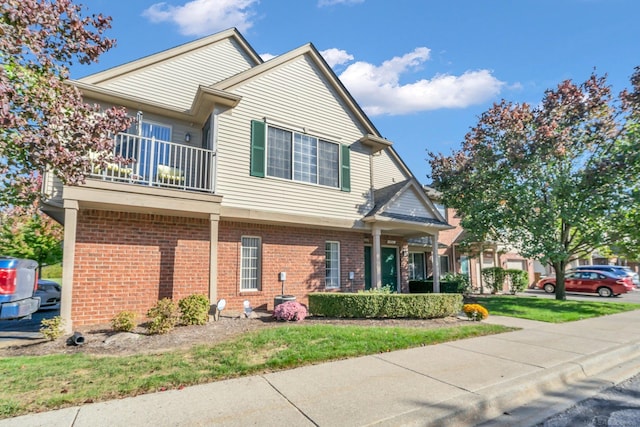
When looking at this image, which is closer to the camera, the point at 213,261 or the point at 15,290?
the point at 15,290

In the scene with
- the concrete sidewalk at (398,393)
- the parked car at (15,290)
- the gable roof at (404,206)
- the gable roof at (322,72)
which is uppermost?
the gable roof at (322,72)

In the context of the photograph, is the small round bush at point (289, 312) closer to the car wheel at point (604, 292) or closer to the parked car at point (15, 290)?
the parked car at point (15, 290)

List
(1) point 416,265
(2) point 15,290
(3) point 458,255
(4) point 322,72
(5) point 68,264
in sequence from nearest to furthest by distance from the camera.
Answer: (2) point 15,290 → (5) point 68,264 → (4) point 322,72 → (1) point 416,265 → (3) point 458,255

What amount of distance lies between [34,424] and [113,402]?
715 millimetres

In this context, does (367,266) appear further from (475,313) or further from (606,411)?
(606,411)

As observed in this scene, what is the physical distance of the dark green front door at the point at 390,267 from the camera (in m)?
14.8

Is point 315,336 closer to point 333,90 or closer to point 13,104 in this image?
point 13,104

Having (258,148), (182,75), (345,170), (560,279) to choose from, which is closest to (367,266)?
(345,170)

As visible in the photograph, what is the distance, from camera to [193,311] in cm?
833

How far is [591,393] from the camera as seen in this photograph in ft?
16.0

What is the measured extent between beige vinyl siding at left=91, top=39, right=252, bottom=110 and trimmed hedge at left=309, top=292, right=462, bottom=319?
7749 millimetres

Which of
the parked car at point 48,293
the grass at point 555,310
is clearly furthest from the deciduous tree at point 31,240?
the grass at point 555,310

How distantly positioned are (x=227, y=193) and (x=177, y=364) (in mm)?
5439

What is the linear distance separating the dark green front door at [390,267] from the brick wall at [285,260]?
6.19ft
